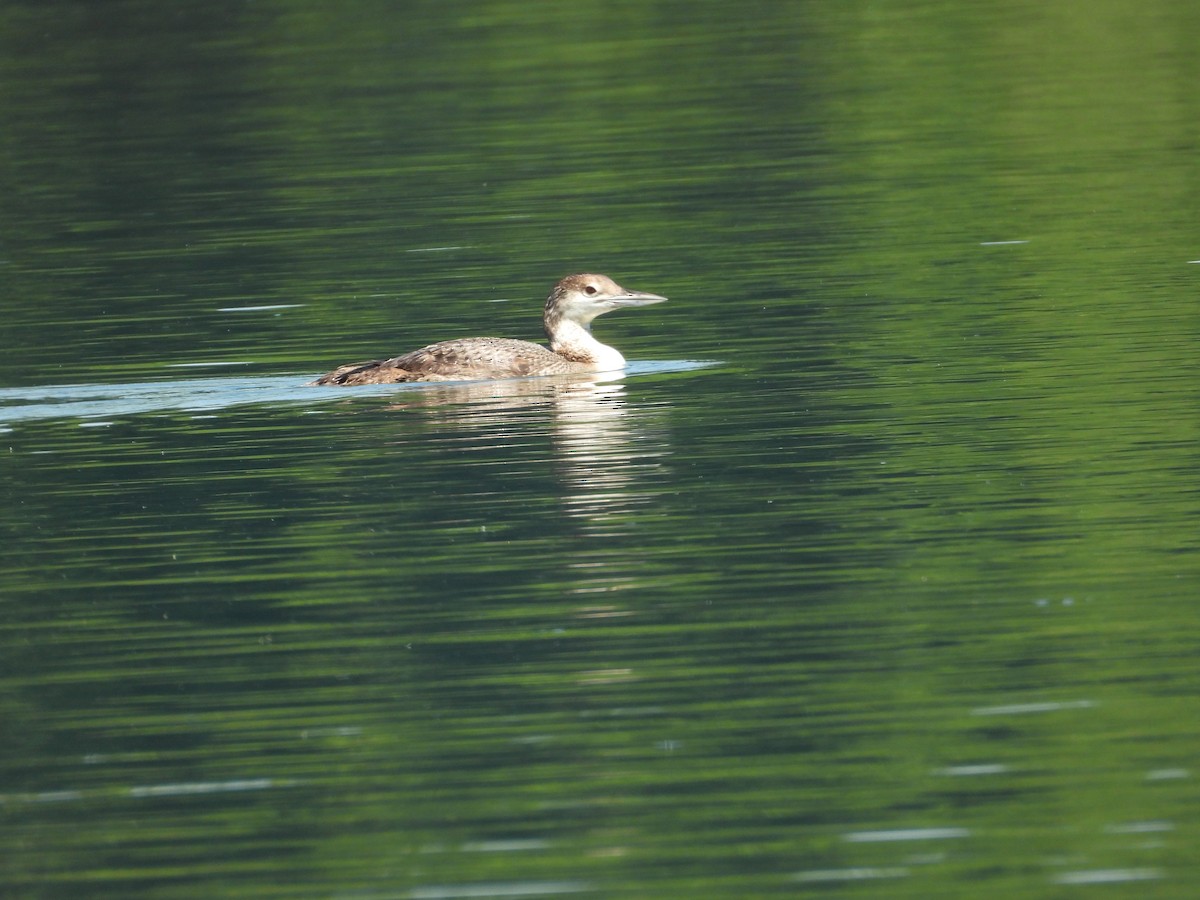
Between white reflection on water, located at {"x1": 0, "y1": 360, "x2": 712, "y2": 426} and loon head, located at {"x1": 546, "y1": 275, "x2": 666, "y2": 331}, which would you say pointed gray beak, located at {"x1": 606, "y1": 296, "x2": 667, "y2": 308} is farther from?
white reflection on water, located at {"x1": 0, "y1": 360, "x2": 712, "y2": 426}

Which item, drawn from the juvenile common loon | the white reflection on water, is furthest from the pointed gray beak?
the white reflection on water

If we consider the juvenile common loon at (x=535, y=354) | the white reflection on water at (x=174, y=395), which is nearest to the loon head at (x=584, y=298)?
the juvenile common loon at (x=535, y=354)

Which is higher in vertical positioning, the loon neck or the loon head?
the loon head

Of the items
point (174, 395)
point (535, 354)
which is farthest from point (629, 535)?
point (535, 354)

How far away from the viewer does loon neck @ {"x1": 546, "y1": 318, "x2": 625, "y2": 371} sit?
23.2 metres

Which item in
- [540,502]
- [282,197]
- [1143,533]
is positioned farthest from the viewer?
[282,197]

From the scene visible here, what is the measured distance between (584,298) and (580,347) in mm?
513

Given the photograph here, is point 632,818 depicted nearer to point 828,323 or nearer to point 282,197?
point 828,323

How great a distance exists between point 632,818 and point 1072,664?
2.92 m

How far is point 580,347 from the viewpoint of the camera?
23.5 m

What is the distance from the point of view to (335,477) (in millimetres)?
18172

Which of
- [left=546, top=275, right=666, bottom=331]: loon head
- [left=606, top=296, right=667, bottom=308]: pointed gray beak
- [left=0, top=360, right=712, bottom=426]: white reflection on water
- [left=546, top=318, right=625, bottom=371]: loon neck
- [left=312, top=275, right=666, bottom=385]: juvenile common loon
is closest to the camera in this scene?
[left=0, top=360, right=712, bottom=426]: white reflection on water

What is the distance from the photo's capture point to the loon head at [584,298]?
23664 millimetres

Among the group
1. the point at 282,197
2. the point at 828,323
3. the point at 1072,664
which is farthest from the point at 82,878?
the point at 282,197
